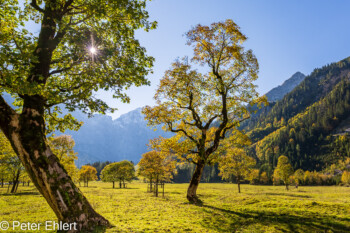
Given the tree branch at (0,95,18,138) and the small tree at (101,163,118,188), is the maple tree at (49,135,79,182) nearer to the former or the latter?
the tree branch at (0,95,18,138)

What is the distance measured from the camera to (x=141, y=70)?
1213 cm

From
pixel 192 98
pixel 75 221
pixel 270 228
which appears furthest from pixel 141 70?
pixel 270 228

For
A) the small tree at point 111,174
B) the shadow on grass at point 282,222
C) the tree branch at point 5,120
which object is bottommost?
the small tree at point 111,174

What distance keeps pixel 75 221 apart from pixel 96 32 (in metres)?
10.4

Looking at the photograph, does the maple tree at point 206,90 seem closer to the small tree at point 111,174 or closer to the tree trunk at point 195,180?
the tree trunk at point 195,180

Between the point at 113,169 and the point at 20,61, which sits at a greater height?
the point at 20,61

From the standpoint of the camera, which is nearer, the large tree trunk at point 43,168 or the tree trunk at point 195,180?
the large tree trunk at point 43,168

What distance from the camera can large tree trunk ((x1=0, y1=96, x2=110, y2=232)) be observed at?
912 cm

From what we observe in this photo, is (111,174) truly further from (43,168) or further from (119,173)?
(43,168)

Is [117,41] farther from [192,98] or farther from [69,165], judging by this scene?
[69,165]

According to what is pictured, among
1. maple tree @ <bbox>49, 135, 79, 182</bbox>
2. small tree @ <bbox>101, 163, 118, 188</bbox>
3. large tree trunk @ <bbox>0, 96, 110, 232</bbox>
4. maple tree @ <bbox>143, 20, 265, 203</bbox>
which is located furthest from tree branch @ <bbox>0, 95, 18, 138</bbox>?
small tree @ <bbox>101, 163, 118, 188</bbox>

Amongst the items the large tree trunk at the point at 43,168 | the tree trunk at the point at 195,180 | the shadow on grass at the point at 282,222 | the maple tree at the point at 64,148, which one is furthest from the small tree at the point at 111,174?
the large tree trunk at the point at 43,168

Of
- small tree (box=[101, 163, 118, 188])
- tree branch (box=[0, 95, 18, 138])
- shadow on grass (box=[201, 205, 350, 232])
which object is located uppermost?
tree branch (box=[0, 95, 18, 138])

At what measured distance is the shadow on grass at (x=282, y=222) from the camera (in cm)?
1226
